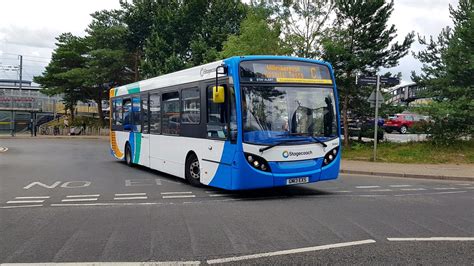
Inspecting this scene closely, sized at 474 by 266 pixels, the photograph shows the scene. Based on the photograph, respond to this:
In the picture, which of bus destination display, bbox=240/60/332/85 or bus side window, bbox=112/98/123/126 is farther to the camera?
bus side window, bbox=112/98/123/126

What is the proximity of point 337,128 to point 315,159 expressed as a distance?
38.0 inches

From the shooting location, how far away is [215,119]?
1045cm

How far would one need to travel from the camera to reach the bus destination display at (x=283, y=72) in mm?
9891

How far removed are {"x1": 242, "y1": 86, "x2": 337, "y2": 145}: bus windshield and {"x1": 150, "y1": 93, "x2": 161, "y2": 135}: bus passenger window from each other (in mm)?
4844

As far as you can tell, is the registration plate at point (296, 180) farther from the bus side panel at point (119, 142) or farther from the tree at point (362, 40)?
the tree at point (362, 40)

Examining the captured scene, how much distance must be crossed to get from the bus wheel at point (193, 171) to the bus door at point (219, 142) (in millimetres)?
603

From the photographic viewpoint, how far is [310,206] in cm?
909

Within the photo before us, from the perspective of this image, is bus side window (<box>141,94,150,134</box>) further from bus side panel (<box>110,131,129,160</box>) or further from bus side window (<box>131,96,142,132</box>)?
bus side panel (<box>110,131,129,160</box>)

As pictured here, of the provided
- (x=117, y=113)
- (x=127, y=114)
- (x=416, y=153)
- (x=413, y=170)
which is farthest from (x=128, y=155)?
(x=416, y=153)

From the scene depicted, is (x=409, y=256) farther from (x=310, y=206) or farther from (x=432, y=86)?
(x=432, y=86)

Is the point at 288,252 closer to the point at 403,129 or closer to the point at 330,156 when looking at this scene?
the point at 330,156

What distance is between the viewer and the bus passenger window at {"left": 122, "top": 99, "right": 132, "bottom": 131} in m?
16.6

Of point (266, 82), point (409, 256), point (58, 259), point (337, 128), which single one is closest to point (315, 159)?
point (337, 128)

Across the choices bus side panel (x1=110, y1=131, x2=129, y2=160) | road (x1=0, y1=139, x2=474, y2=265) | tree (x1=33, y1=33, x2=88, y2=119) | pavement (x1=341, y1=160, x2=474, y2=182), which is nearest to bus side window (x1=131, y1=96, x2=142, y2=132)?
bus side panel (x1=110, y1=131, x2=129, y2=160)
